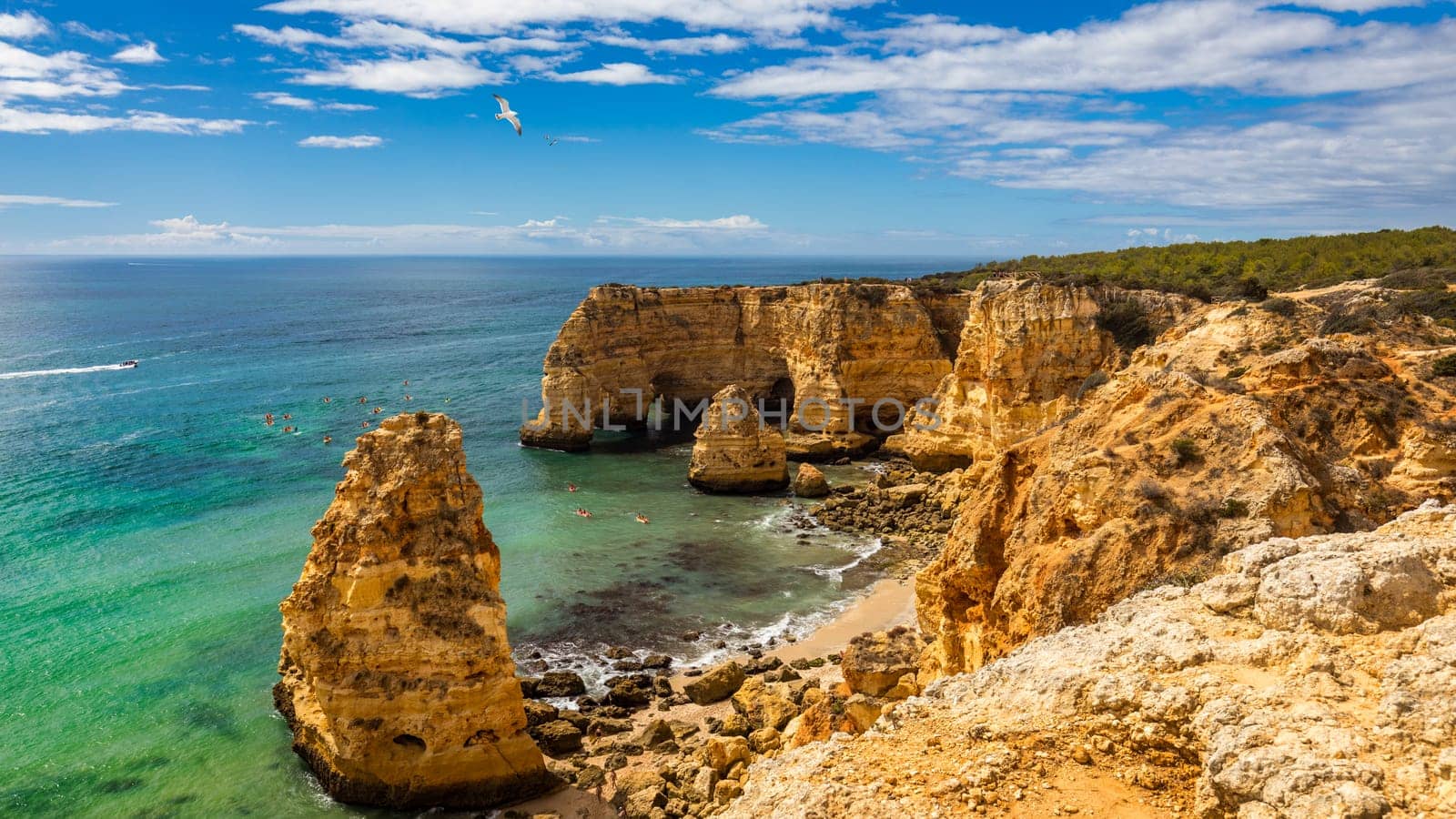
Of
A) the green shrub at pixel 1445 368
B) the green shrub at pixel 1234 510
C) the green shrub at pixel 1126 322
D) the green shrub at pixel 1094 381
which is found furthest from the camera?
the green shrub at pixel 1126 322

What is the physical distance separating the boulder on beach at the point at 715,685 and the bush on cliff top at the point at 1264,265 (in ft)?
78.2

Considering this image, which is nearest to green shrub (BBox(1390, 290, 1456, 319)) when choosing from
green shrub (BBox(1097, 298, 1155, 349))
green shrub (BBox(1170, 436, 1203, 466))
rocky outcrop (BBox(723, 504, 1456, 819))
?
green shrub (BBox(1097, 298, 1155, 349))

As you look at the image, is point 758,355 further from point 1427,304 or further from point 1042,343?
point 1427,304

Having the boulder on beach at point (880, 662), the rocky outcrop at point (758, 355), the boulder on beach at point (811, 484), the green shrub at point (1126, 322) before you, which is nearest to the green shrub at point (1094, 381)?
the green shrub at point (1126, 322)

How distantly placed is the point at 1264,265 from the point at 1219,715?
48272mm

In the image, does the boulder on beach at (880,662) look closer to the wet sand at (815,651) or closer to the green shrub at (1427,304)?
the wet sand at (815,651)

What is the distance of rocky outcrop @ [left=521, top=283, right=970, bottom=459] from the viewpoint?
157 ft

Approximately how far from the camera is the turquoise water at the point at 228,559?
62.6ft

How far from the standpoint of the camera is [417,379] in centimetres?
6788

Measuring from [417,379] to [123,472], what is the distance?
28.4m

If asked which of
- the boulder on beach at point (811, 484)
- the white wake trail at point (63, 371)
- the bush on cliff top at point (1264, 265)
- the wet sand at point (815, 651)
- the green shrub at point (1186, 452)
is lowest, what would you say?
the wet sand at point (815, 651)

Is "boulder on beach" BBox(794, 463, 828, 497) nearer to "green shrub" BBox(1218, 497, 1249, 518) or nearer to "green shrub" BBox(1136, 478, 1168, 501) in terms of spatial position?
"green shrub" BBox(1136, 478, 1168, 501)

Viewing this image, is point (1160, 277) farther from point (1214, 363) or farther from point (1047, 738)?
point (1047, 738)

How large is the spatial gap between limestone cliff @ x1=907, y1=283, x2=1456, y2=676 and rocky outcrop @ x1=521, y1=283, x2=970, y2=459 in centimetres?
2748
